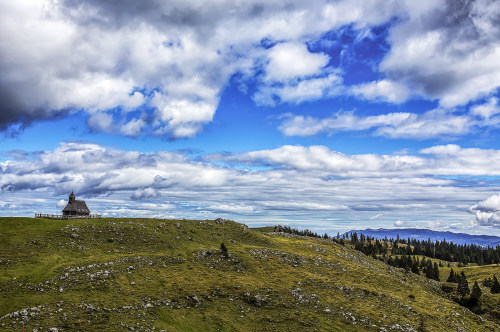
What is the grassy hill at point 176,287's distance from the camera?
53.1m

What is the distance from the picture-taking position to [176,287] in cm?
6500

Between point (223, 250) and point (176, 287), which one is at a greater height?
point (223, 250)

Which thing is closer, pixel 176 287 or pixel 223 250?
pixel 176 287

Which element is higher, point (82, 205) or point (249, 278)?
point (82, 205)

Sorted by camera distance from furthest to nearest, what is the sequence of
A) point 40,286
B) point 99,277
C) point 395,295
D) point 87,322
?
point 395,295 < point 99,277 < point 40,286 < point 87,322

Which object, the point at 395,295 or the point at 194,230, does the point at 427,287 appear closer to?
the point at 395,295

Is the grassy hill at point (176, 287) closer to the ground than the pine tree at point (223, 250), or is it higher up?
closer to the ground

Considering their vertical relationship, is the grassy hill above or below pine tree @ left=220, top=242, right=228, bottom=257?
below

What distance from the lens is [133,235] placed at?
86875 mm

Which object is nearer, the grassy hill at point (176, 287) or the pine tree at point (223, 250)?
the grassy hill at point (176, 287)

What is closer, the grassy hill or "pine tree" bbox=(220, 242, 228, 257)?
the grassy hill

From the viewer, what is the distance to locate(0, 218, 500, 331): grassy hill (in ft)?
174

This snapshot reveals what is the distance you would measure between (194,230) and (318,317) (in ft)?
163

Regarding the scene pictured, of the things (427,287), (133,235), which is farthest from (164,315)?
(427,287)
